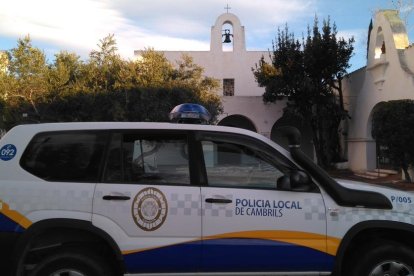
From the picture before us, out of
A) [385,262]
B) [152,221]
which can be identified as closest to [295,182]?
[385,262]

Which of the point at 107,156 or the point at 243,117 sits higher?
the point at 243,117

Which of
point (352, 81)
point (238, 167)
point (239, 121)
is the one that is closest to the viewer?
point (238, 167)

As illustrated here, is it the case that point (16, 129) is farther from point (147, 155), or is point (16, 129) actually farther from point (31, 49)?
point (31, 49)

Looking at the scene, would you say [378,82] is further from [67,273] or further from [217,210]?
[67,273]

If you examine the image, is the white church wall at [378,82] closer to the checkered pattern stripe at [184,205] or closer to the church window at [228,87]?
the church window at [228,87]

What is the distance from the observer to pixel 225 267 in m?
4.09

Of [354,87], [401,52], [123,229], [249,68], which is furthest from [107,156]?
[249,68]

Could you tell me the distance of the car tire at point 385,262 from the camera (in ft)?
13.9

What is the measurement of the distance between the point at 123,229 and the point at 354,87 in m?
22.0

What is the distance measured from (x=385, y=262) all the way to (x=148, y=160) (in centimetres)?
229

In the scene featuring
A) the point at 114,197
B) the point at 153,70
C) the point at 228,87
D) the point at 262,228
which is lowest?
the point at 262,228

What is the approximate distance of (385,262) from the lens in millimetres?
4250

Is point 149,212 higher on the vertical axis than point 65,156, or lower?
lower

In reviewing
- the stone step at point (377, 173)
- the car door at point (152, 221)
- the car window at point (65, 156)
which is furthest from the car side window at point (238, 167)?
the stone step at point (377, 173)
